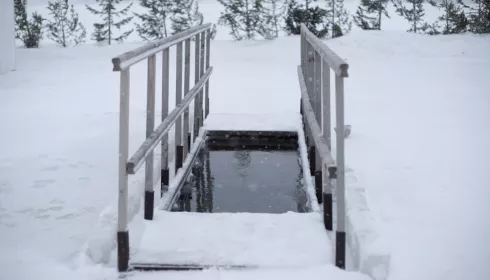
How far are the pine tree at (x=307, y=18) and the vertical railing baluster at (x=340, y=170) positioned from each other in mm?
13622

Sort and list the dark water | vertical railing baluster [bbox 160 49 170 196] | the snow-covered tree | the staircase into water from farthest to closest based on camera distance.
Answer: the snow-covered tree
the dark water
vertical railing baluster [bbox 160 49 170 196]
the staircase into water

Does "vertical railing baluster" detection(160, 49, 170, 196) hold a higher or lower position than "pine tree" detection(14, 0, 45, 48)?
lower

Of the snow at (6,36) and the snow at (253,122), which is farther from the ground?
the snow at (6,36)

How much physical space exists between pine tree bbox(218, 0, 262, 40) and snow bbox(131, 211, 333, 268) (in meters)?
13.2

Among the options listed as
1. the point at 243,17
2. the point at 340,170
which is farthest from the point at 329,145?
the point at 243,17

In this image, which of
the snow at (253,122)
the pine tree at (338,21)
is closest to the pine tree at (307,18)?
the pine tree at (338,21)

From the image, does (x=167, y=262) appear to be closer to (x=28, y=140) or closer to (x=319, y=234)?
(x=319, y=234)

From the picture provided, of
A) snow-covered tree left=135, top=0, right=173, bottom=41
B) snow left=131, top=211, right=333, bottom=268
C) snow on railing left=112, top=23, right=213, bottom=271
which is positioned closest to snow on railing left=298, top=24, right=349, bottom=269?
snow left=131, top=211, right=333, bottom=268

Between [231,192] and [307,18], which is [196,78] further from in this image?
[307,18]

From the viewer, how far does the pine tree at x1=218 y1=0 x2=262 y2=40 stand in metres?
16.5

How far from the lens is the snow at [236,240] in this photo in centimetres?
312

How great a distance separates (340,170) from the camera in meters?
2.96

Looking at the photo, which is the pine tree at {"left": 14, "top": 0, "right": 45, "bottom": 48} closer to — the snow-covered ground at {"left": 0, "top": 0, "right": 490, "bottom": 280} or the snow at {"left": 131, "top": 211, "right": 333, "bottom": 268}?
the snow-covered ground at {"left": 0, "top": 0, "right": 490, "bottom": 280}

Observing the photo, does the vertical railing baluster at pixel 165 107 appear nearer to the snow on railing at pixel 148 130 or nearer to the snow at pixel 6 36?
the snow on railing at pixel 148 130
